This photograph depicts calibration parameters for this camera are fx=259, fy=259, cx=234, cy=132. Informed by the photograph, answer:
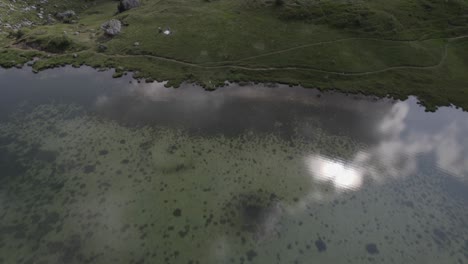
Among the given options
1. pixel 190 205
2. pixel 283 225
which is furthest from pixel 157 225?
pixel 283 225

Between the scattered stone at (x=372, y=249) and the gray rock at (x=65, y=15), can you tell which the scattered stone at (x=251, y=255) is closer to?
the scattered stone at (x=372, y=249)

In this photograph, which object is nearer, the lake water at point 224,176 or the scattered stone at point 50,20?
the lake water at point 224,176

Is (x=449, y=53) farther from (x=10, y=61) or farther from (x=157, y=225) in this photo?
(x=10, y=61)

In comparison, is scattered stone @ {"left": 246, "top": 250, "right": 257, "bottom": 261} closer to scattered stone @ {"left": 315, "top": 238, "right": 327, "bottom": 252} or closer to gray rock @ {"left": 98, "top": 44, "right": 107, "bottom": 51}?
scattered stone @ {"left": 315, "top": 238, "right": 327, "bottom": 252}

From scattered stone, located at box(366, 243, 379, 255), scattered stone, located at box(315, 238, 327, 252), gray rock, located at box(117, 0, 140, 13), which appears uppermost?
gray rock, located at box(117, 0, 140, 13)

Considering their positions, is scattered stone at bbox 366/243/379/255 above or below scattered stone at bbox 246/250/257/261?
below

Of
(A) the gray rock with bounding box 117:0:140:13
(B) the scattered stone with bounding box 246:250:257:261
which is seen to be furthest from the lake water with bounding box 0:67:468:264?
(A) the gray rock with bounding box 117:0:140:13

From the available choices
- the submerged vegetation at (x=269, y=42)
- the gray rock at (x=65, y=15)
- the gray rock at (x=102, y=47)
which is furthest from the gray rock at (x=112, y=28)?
the gray rock at (x=65, y=15)
